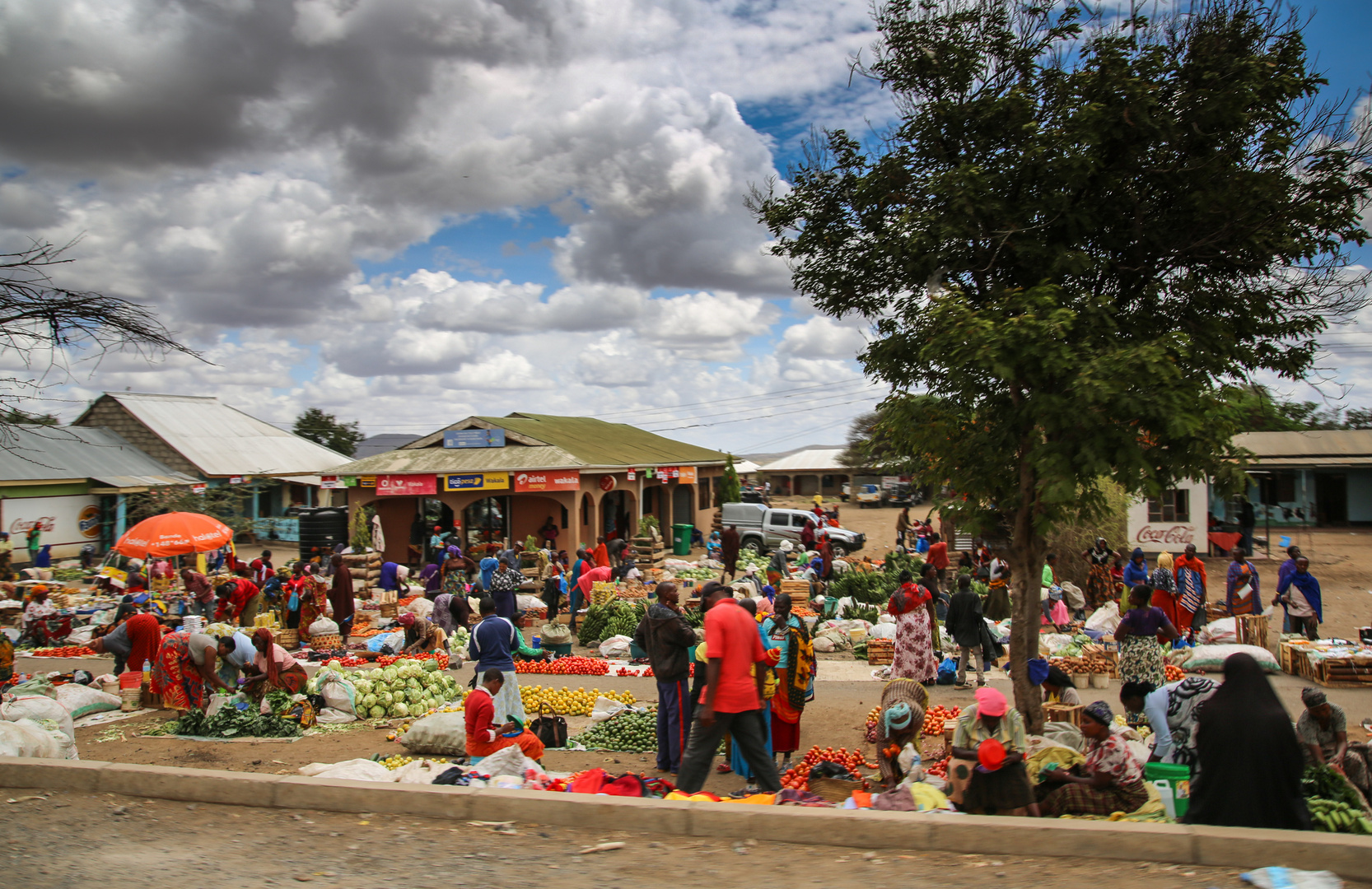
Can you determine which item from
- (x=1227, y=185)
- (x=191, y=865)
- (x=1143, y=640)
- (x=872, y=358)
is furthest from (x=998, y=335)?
(x=191, y=865)

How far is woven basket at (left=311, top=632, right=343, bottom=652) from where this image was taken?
42.3 feet

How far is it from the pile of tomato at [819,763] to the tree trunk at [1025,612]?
1520mm

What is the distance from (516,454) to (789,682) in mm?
17147

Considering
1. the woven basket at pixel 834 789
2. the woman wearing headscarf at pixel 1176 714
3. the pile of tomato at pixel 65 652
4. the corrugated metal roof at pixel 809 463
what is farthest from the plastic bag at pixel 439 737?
the corrugated metal roof at pixel 809 463

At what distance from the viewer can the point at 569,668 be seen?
11750 millimetres

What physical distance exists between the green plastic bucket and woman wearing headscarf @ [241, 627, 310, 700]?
8283 millimetres

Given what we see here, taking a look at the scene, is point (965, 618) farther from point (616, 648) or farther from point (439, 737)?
point (439, 737)

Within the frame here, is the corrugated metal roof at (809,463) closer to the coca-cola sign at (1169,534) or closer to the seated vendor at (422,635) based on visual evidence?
the coca-cola sign at (1169,534)

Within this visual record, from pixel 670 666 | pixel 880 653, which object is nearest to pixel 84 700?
pixel 670 666

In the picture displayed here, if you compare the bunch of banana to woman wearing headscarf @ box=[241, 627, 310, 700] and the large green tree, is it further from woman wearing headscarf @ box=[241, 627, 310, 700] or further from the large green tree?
woman wearing headscarf @ box=[241, 627, 310, 700]

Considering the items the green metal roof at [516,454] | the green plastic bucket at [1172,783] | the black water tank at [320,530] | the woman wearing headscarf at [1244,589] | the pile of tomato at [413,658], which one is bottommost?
the pile of tomato at [413,658]

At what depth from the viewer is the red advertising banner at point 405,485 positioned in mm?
22078

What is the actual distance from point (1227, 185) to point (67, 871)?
877 cm

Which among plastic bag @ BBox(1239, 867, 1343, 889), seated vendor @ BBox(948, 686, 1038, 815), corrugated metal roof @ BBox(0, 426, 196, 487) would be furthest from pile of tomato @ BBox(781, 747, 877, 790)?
corrugated metal roof @ BBox(0, 426, 196, 487)
